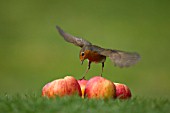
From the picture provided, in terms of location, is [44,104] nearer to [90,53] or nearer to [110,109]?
[110,109]

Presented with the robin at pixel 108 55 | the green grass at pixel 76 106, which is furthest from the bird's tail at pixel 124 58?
the green grass at pixel 76 106

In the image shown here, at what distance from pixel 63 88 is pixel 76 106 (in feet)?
1.61

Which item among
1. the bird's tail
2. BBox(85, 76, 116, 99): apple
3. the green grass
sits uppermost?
the bird's tail

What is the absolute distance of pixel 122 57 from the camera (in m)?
4.45

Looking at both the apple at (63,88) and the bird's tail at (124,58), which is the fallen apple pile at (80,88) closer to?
the apple at (63,88)

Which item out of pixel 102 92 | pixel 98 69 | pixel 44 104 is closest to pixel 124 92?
pixel 102 92

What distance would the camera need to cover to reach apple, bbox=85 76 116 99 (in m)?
4.34

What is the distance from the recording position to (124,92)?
178 inches

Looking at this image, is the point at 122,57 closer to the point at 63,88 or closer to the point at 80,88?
the point at 80,88

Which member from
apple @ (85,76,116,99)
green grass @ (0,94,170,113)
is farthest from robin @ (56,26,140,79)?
green grass @ (0,94,170,113)

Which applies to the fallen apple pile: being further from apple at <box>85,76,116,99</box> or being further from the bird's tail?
the bird's tail

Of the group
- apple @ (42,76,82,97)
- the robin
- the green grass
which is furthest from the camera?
the robin

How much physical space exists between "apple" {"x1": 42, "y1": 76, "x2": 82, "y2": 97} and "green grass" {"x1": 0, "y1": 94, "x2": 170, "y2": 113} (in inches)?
4.9

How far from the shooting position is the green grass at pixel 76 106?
12.4 ft
